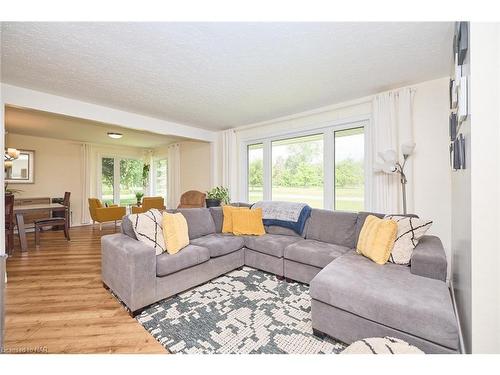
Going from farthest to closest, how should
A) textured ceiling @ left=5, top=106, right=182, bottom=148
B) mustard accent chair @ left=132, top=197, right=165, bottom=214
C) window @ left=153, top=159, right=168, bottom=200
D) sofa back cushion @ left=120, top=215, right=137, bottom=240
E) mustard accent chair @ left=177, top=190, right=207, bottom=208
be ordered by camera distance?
window @ left=153, top=159, right=168, bottom=200 → mustard accent chair @ left=132, top=197, right=165, bottom=214 → mustard accent chair @ left=177, top=190, right=207, bottom=208 → textured ceiling @ left=5, top=106, right=182, bottom=148 → sofa back cushion @ left=120, top=215, right=137, bottom=240

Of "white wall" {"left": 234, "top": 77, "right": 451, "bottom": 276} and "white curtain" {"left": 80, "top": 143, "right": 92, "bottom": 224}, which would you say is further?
"white curtain" {"left": 80, "top": 143, "right": 92, "bottom": 224}

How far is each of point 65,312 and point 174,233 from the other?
3.67ft

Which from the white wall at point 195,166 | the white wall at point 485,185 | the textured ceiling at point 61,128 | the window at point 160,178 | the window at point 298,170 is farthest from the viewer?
the window at point 160,178

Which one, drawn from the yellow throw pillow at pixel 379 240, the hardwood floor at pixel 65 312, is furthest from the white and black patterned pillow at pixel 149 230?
the yellow throw pillow at pixel 379 240

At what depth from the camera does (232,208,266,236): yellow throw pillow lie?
3188 millimetres

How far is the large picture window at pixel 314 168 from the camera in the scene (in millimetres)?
3324

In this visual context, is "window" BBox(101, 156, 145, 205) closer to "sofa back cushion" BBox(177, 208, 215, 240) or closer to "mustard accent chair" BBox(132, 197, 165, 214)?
"mustard accent chair" BBox(132, 197, 165, 214)

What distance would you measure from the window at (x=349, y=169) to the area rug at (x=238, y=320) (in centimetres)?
158

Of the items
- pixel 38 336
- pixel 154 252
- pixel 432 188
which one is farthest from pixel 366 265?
pixel 38 336

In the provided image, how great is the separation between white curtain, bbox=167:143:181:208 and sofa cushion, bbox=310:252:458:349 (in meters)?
5.18

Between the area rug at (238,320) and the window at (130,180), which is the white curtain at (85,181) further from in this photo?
the area rug at (238,320)

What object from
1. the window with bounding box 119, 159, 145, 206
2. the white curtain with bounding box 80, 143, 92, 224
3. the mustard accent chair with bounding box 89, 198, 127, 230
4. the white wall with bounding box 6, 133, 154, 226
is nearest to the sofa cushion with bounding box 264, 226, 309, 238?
the mustard accent chair with bounding box 89, 198, 127, 230

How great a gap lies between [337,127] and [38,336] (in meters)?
4.00

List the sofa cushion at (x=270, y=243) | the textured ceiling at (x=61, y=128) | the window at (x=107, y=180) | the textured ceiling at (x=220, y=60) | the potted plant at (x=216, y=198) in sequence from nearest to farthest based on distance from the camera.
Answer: the textured ceiling at (x=220, y=60)
the sofa cushion at (x=270, y=243)
the textured ceiling at (x=61, y=128)
the potted plant at (x=216, y=198)
the window at (x=107, y=180)
